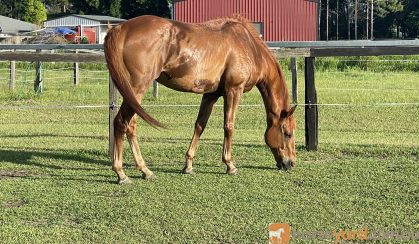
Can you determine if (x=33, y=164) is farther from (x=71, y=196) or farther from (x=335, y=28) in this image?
(x=335, y=28)

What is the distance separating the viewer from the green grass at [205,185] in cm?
483

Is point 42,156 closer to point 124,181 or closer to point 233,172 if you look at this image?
point 124,181

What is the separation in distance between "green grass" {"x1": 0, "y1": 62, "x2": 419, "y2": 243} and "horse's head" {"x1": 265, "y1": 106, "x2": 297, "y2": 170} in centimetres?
19

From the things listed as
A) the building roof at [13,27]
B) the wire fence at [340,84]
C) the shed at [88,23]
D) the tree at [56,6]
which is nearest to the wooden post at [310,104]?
the wire fence at [340,84]

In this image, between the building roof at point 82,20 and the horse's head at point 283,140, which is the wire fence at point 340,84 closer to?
the horse's head at point 283,140

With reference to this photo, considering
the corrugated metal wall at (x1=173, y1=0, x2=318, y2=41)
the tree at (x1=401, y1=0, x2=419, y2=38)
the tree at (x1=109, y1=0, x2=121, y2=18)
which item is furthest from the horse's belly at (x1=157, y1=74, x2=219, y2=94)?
the tree at (x1=109, y1=0, x2=121, y2=18)

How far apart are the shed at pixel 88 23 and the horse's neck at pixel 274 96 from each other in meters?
43.0

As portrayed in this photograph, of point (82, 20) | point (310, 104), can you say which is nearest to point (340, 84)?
point (310, 104)

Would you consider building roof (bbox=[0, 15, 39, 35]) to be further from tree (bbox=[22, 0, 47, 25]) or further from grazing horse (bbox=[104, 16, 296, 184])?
grazing horse (bbox=[104, 16, 296, 184])

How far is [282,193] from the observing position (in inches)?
237

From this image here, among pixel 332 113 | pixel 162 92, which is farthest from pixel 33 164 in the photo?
pixel 162 92

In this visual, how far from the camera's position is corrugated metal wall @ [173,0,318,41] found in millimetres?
39844

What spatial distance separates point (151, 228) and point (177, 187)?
1548 millimetres

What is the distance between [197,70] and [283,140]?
139 cm
